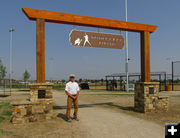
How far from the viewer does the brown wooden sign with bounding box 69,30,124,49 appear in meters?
7.37

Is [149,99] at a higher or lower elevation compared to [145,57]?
lower

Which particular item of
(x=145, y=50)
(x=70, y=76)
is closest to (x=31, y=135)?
(x=70, y=76)

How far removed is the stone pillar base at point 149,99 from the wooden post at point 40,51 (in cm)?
438

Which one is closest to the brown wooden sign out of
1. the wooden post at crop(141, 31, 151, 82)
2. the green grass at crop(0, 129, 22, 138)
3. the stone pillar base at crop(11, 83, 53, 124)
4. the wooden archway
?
the wooden archway

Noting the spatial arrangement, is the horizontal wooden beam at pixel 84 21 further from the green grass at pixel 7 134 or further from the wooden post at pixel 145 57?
the green grass at pixel 7 134

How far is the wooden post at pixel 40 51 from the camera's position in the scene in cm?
647

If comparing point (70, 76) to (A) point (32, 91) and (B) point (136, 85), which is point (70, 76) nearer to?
(A) point (32, 91)

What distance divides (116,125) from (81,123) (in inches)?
45.5

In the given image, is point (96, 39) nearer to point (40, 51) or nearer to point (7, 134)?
point (40, 51)

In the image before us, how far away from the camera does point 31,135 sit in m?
4.63

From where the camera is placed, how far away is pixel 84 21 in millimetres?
7328

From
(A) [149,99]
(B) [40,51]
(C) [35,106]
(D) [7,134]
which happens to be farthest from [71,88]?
(A) [149,99]

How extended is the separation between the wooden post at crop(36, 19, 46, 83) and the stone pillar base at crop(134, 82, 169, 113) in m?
4.38

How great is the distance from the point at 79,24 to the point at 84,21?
24 centimetres
